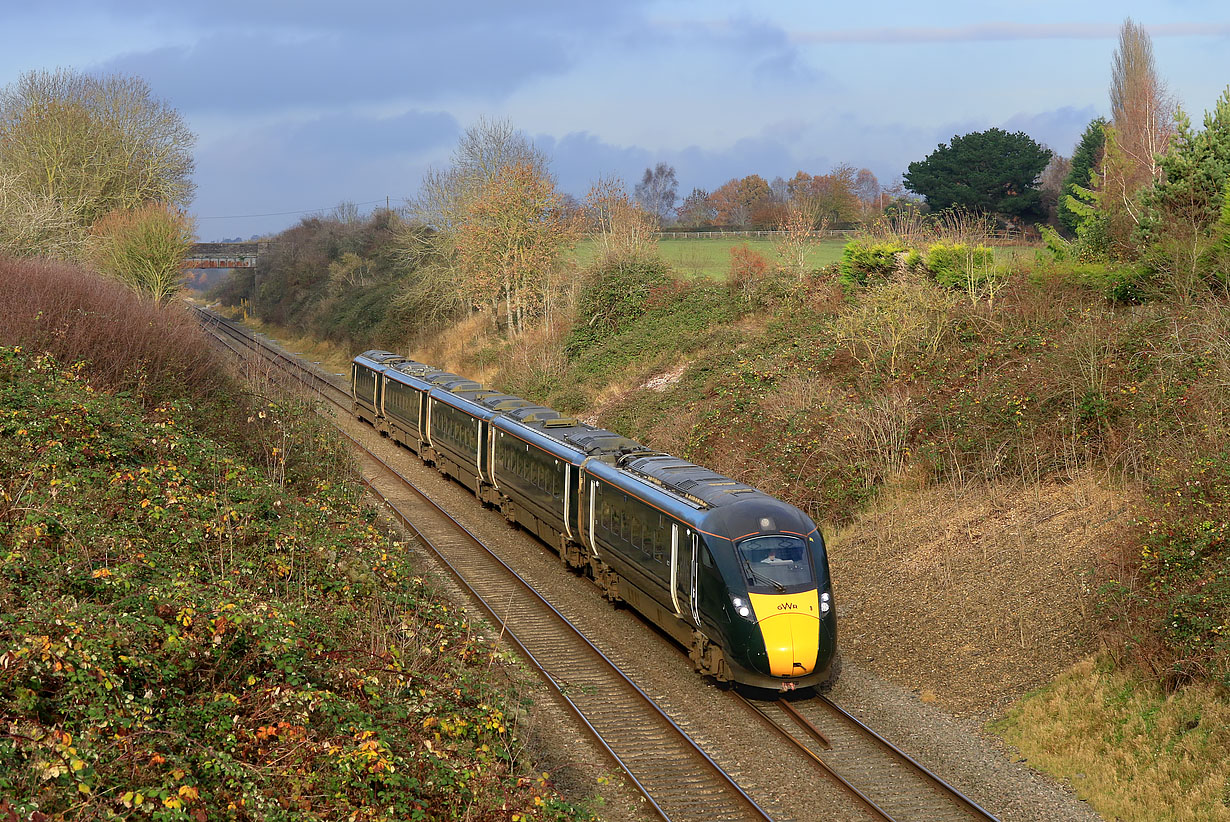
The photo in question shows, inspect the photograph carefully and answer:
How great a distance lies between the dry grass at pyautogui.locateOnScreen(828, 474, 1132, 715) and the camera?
1348cm

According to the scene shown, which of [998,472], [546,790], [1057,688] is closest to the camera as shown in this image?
[546,790]

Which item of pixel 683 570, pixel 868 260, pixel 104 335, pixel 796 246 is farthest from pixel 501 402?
pixel 796 246

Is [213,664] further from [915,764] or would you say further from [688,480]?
[688,480]

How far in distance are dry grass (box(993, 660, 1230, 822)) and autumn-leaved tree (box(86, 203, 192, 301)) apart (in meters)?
37.3

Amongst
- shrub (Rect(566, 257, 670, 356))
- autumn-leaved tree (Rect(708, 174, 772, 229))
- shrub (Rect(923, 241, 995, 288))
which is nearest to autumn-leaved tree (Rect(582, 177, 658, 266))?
shrub (Rect(566, 257, 670, 356))

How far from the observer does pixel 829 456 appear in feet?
66.4

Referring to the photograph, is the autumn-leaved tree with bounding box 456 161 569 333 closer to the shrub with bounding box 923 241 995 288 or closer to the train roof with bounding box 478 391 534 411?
the train roof with bounding box 478 391 534 411

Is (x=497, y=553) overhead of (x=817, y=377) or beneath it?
beneath

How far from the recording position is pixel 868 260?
29.6m

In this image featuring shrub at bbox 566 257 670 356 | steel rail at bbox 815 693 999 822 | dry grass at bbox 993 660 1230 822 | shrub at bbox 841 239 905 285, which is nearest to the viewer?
dry grass at bbox 993 660 1230 822

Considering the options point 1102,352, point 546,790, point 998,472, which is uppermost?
point 1102,352

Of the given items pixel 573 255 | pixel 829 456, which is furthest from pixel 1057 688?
pixel 573 255

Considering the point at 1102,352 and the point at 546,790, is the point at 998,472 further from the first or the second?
the point at 546,790

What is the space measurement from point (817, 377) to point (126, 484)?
15.8 metres
